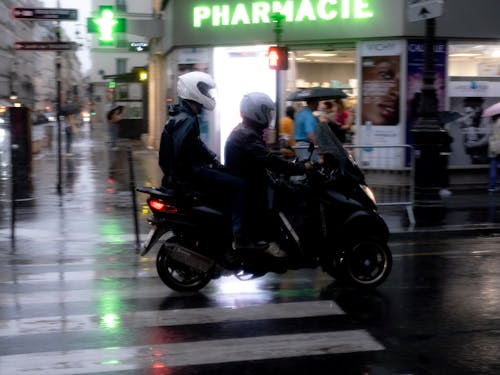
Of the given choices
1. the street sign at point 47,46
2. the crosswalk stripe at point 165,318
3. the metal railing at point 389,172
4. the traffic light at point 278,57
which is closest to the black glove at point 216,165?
the crosswalk stripe at point 165,318

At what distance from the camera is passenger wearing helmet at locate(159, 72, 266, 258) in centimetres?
672

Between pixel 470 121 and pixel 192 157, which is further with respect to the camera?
pixel 470 121

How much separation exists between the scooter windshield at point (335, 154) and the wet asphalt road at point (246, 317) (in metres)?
1.18

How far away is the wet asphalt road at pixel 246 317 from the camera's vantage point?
505 cm

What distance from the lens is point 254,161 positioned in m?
6.83

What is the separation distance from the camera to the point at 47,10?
48.3ft

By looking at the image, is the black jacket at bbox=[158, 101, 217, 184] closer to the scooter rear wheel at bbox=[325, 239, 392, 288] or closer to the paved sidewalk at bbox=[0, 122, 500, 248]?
the scooter rear wheel at bbox=[325, 239, 392, 288]

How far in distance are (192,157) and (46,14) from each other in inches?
367

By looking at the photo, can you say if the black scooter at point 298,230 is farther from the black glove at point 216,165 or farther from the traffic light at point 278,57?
the traffic light at point 278,57

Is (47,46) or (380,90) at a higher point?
(47,46)

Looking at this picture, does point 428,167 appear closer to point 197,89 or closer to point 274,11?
point 197,89

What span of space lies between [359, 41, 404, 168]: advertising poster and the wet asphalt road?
23.4ft

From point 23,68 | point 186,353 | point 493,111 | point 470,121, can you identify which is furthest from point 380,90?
Answer: point 23,68

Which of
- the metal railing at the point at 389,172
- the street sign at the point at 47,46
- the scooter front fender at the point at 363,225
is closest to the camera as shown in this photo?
the scooter front fender at the point at 363,225
